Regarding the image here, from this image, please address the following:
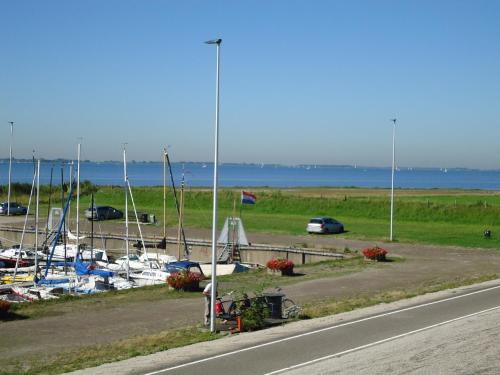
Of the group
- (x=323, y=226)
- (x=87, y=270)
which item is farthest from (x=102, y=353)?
(x=323, y=226)

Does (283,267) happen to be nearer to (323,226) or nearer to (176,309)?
(176,309)

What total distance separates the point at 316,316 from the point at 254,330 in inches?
114

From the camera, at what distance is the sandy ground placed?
19641mm

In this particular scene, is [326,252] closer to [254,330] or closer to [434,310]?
[434,310]

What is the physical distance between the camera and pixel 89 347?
61.2 ft

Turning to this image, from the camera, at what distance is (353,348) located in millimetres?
17578

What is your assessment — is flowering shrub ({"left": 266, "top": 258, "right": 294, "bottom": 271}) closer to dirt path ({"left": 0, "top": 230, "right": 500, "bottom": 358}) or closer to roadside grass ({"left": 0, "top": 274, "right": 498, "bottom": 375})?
dirt path ({"left": 0, "top": 230, "right": 500, "bottom": 358})

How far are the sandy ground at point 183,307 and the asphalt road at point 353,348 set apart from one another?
346cm

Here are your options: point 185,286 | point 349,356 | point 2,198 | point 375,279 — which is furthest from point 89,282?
point 2,198

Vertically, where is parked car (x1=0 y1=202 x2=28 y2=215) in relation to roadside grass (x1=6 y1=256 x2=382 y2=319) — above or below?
above

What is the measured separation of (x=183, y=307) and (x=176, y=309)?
1.46 feet

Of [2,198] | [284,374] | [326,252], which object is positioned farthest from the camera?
[2,198]

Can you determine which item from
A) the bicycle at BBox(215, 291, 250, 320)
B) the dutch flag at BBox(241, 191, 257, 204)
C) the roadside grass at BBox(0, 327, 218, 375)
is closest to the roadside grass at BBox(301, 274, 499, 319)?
the bicycle at BBox(215, 291, 250, 320)

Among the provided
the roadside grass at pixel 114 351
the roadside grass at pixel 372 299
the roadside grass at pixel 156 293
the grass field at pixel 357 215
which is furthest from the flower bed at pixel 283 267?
the grass field at pixel 357 215
